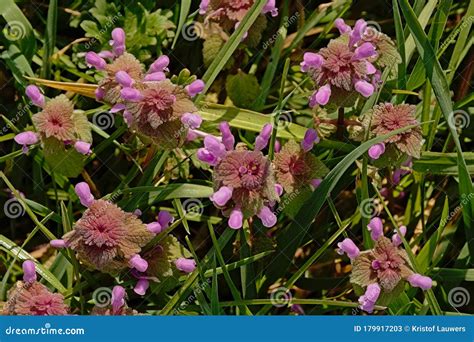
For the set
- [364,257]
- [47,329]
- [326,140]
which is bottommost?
[47,329]

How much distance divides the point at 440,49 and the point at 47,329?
1.73 m

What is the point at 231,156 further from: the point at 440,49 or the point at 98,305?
the point at 440,49

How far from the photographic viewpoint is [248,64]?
336 cm

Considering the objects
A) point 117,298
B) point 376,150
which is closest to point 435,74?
point 376,150

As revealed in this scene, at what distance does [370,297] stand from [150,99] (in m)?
0.90

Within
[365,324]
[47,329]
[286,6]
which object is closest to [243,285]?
[365,324]

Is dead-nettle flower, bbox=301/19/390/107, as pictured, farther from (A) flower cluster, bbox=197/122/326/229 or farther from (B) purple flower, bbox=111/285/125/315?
(B) purple flower, bbox=111/285/125/315

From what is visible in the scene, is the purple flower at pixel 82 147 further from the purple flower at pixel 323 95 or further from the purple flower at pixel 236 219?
the purple flower at pixel 323 95

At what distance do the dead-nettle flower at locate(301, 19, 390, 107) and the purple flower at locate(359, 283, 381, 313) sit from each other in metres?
0.59

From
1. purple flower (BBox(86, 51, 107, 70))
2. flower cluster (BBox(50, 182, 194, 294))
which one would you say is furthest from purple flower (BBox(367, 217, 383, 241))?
purple flower (BBox(86, 51, 107, 70))

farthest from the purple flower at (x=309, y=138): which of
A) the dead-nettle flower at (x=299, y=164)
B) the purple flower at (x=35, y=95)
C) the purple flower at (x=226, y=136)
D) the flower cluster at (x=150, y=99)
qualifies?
the purple flower at (x=35, y=95)

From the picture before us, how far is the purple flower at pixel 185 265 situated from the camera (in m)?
2.57

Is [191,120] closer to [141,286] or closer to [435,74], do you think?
[141,286]

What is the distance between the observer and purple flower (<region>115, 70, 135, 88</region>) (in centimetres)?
243
